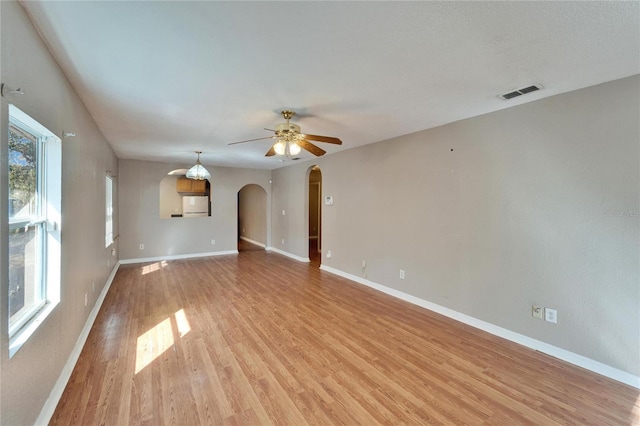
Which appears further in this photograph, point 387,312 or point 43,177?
point 387,312

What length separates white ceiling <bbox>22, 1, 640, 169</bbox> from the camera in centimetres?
149

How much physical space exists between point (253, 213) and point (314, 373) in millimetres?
7631

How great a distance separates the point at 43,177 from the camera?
1.93 m

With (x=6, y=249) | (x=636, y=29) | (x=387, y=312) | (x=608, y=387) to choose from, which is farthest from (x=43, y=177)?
(x=608, y=387)

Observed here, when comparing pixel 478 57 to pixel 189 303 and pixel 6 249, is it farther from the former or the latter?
pixel 189 303

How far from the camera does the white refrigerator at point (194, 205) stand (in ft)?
28.2

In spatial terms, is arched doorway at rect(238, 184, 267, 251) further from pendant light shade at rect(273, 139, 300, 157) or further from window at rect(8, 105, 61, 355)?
window at rect(8, 105, 61, 355)

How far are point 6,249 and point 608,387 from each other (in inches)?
160

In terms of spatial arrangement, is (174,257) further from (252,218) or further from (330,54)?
(330,54)

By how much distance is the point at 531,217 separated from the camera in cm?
273

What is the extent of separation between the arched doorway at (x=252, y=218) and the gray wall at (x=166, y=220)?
87cm

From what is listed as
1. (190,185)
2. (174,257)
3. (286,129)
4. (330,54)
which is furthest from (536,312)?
(190,185)

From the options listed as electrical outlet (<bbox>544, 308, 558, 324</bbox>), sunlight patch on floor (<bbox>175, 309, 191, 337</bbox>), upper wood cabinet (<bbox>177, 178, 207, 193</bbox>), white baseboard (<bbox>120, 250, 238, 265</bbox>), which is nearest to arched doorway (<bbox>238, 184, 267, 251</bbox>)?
white baseboard (<bbox>120, 250, 238, 265</bbox>)

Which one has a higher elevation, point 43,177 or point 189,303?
point 43,177
